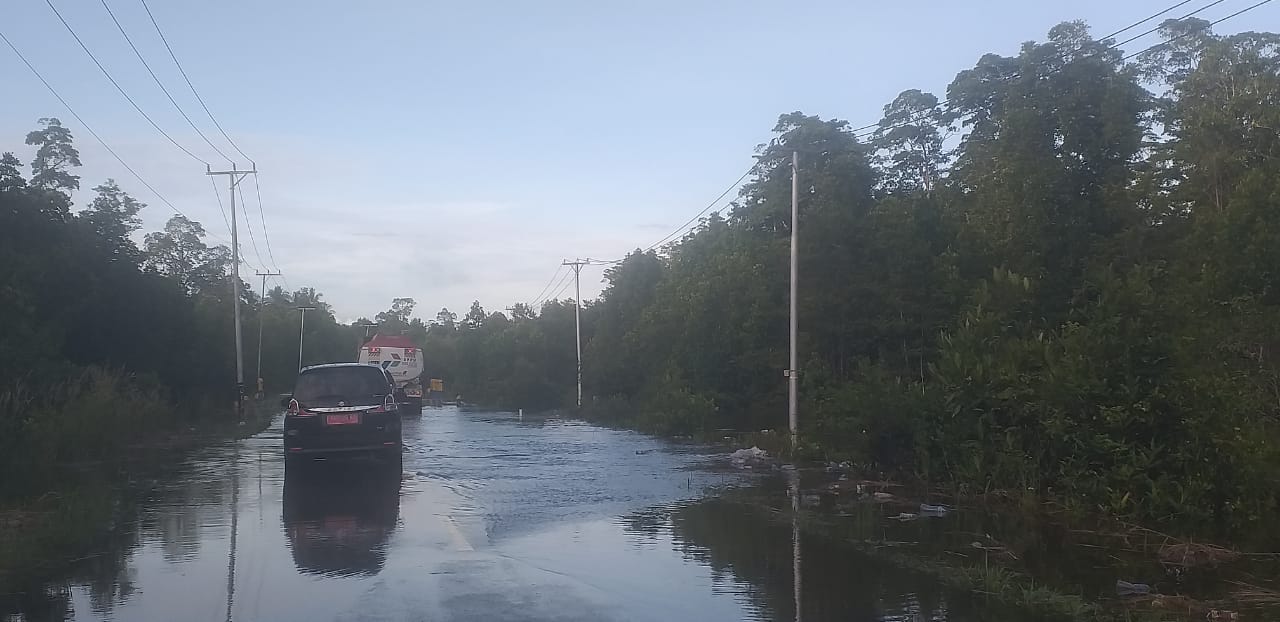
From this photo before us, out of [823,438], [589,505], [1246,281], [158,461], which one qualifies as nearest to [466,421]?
[158,461]

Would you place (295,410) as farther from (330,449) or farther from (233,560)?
(233,560)

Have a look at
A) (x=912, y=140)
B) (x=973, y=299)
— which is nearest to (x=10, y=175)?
(x=973, y=299)

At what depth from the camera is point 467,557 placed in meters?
10.1

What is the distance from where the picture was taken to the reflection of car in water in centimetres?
993

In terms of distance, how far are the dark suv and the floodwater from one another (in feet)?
1.81

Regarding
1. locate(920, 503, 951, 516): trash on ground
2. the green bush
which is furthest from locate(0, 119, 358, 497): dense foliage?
locate(920, 503, 951, 516): trash on ground

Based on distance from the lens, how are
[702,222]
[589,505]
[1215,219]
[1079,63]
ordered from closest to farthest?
1. [589,505]
2. [1215,219]
3. [1079,63]
4. [702,222]

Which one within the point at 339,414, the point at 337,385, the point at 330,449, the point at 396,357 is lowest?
the point at 330,449

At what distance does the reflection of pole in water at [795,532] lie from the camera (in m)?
8.70

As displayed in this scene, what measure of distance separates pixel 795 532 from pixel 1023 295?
746 cm

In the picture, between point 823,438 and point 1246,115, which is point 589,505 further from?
point 1246,115

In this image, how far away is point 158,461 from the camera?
20000 mm

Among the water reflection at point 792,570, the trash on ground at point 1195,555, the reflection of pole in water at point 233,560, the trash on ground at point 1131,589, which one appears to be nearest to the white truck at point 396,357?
the reflection of pole in water at point 233,560

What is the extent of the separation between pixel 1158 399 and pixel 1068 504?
1608 millimetres
